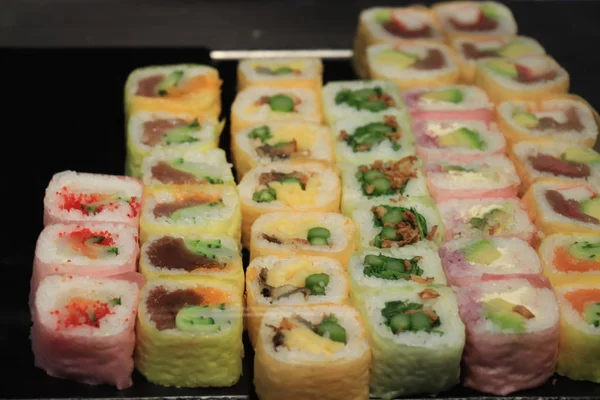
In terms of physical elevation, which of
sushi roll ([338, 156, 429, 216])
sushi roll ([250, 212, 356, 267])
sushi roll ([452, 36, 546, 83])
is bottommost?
sushi roll ([250, 212, 356, 267])

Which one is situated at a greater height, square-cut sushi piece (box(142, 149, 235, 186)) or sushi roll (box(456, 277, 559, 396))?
square-cut sushi piece (box(142, 149, 235, 186))

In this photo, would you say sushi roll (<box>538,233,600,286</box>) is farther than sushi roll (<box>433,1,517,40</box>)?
No

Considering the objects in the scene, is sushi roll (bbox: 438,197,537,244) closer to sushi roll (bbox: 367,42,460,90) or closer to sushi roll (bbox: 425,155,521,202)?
sushi roll (bbox: 425,155,521,202)

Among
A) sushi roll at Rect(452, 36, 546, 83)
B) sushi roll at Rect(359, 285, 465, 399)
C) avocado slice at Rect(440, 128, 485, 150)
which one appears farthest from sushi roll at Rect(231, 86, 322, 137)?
sushi roll at Rect(359, 285, 465, 399)

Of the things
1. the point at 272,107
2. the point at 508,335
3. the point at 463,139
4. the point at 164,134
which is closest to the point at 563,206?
the point at 463,139

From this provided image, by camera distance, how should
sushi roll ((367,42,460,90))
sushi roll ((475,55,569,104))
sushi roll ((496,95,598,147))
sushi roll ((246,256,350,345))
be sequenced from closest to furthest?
sushi roll ((246,256,350,345)), sushi roll ((496,95,598,147)), sushi roll ((475,55,569,104)), sushi roll ((367,42,460,90))

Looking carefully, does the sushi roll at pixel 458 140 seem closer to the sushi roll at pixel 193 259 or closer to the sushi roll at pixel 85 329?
the sushi roll at pixel 193 259
